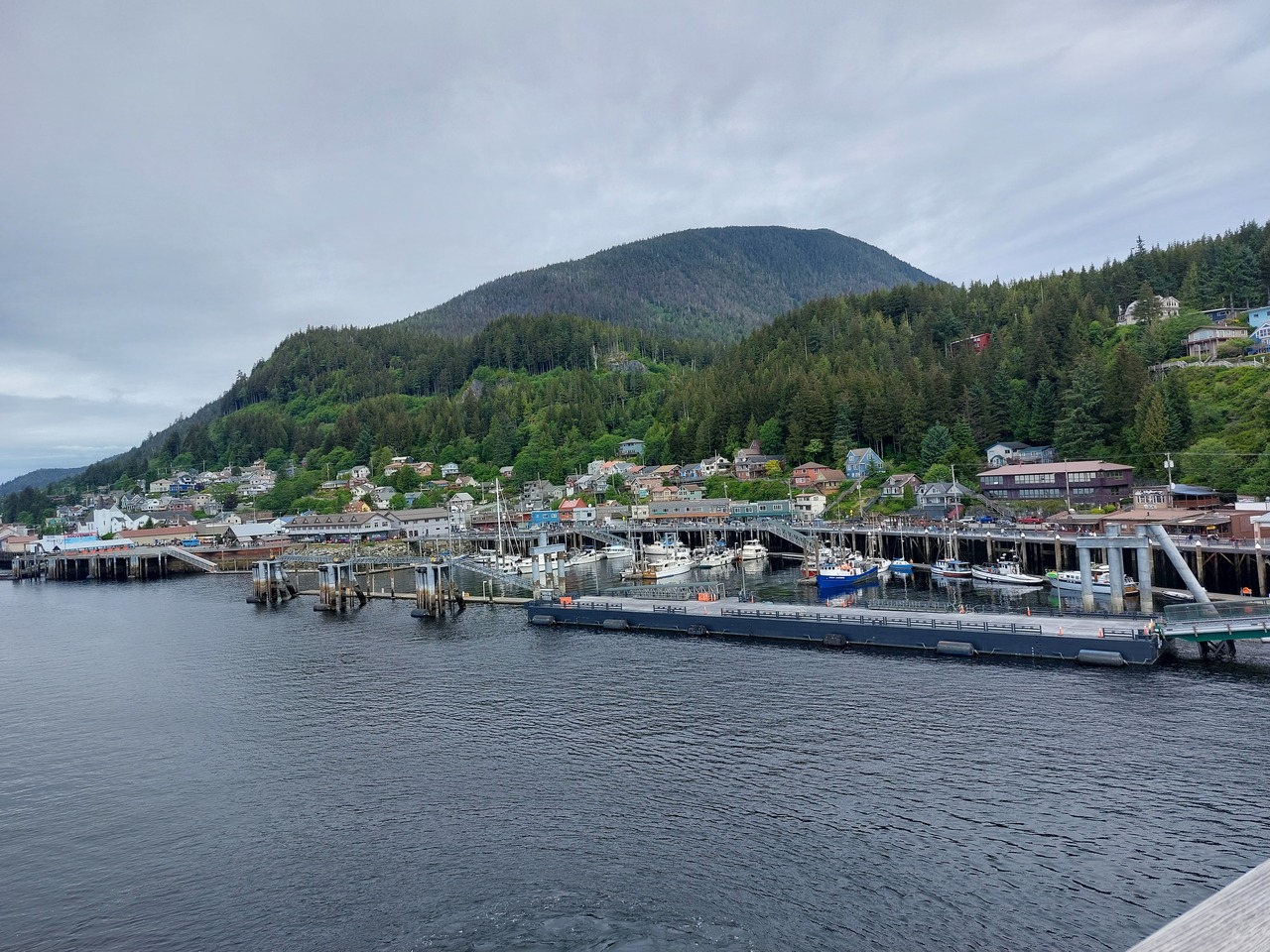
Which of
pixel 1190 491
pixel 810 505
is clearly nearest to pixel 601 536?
pixel 810 505

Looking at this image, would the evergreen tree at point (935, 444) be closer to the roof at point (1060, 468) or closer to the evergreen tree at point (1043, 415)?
the evergreen tree at point (1043, 415)

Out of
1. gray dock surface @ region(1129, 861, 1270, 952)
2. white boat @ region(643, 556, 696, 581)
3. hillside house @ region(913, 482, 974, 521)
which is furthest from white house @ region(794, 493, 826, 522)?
gray dock surface @ region(1129, 861, 1270, 952)

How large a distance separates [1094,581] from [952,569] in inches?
432

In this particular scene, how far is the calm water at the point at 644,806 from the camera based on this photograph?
18047 mm

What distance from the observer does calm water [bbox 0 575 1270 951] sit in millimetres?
18047

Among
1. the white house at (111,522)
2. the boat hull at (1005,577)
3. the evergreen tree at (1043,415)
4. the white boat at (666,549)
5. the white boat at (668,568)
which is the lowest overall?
the boat hull at (1005,577)

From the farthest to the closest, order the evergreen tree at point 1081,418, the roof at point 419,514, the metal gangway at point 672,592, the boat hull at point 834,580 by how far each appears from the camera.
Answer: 1. the roof at point 419,514
2. the evergreen tree at point 1081,418
3. the boat hull at point 834,580
4. the metal gangway at point 672,592

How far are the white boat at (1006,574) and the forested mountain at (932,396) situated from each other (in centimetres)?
2262

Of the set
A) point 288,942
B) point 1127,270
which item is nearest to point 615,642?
point 288,942

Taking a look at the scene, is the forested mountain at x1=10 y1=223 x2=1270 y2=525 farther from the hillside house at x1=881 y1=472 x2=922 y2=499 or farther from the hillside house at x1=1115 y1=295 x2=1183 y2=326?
the hillside house at x1=881 y1=472 x2=922 y2=499

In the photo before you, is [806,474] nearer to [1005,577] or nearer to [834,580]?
Result: [834,580]

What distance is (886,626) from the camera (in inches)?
1585

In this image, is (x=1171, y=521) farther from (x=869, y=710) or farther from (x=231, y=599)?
(x=231, y=599)

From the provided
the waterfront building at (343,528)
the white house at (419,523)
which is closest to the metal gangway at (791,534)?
the white house at (419,523)
